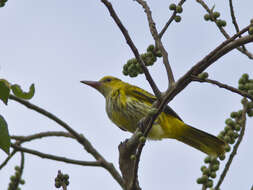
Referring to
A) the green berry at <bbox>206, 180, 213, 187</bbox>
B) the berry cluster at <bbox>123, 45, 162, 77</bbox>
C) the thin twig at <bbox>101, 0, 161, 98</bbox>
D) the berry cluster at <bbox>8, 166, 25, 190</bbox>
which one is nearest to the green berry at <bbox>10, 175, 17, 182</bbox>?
the berry cluster at <bbox>8, 166, 25, 190</bbox>

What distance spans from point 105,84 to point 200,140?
1559 mm

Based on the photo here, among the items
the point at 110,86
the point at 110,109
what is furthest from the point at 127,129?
the point at 110,86

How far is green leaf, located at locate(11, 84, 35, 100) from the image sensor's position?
154 centimetres

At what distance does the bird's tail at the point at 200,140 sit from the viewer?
4.03 metres

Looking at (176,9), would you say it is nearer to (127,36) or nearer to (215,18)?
(215,18)

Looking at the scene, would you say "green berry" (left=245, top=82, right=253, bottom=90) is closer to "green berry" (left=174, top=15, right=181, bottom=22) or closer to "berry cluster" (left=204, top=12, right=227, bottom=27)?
"berry cluster" (left=204, top=12, right=227, bottom=27)

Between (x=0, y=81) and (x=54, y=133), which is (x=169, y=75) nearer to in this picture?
(x=54, y=133)

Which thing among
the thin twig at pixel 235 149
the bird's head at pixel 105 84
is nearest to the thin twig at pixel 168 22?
the thin twig at pixel 235 149

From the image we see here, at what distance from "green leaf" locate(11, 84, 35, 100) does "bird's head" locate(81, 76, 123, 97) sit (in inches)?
137

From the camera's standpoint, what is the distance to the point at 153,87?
2.12m

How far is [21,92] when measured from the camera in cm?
156

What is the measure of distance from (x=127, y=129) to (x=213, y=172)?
2.41m

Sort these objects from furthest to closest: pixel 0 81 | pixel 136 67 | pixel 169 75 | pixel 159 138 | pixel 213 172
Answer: pixel 159 138 → pixel 136 67 → pixel 169 75 → pixel 213 172 → pixel 0 81

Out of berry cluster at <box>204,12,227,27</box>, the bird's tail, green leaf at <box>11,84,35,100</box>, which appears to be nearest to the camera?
green leaf at <box>11,84,35,100</box>
